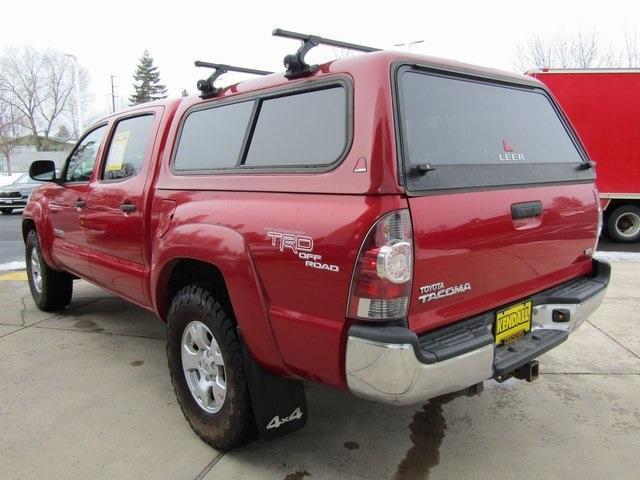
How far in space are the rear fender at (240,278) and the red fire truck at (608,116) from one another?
28.3ft

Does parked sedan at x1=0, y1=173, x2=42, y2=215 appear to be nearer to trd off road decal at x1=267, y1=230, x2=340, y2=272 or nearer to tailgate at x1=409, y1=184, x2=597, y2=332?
trd off road decal at x1=267, y1=230, x2=340, y2=272

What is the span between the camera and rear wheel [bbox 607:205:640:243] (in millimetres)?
10375

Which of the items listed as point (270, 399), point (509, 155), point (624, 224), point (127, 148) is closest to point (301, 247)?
point (270, 399)

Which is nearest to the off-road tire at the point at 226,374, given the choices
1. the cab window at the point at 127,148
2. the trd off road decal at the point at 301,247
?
the trd off road decal at the point at 301,247

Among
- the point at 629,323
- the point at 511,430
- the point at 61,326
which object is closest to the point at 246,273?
the point at 511,430

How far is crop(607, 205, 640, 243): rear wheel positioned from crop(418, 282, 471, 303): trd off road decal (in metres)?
9.60

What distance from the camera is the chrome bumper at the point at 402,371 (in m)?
2.02

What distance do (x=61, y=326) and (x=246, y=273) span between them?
3.35 m

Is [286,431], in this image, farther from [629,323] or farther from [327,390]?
[629,323]

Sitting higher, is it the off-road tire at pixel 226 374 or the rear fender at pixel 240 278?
the rear fender at pixel 240 278

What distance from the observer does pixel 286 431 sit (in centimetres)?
262

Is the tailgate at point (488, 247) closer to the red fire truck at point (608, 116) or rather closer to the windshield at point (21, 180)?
the red fire truck at point (608, 116)

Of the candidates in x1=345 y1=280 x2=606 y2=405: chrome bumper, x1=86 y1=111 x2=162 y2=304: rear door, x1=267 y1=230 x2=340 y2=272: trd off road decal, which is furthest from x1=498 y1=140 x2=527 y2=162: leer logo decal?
x1=86 y1=111 x2=162 y2=304: rear door

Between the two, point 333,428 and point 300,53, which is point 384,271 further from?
point 333,428
